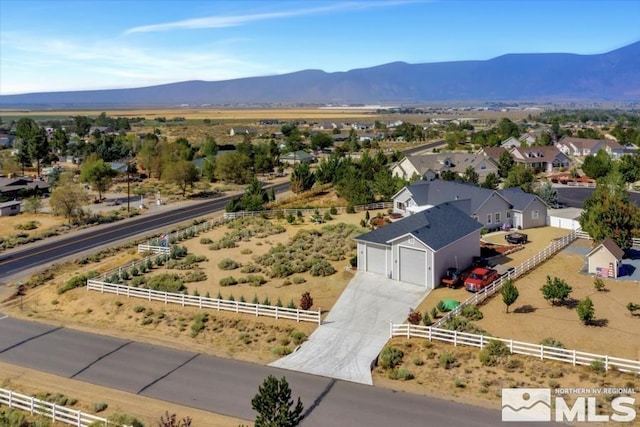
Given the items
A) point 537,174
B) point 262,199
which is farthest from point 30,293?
point 537,174

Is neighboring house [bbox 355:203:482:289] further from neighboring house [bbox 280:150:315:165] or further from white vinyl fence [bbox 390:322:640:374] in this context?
neighboring house [bbox 280:150:315:165]

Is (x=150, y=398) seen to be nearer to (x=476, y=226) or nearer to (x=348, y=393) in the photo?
(x=348, y=393)

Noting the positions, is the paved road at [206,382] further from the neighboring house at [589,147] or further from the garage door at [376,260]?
the neighboring house at [589,147]

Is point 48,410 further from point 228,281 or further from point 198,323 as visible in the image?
point 228,281

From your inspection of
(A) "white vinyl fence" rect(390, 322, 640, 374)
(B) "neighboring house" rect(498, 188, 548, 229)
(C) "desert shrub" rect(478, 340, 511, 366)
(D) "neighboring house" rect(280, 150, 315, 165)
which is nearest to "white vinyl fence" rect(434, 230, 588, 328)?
(A) "white vinyl fence" rect(390, 322, 640, 374)

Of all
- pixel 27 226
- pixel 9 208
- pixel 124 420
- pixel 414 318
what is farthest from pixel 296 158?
pixel 124 420
